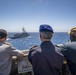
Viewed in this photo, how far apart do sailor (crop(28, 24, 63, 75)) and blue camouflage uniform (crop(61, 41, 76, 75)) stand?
33cm

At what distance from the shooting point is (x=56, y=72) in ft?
10.2

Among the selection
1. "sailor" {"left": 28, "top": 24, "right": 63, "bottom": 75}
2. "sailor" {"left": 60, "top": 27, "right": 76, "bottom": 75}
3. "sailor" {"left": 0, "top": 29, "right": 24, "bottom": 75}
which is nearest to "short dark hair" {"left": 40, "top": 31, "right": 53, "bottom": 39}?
"sailor" {"left": 28, "top": 24, "right": 63, "bottom": 75}

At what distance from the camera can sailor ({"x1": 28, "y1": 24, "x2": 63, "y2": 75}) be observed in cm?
302

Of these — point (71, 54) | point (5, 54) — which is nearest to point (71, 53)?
point (71, 54)

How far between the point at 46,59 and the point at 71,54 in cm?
65

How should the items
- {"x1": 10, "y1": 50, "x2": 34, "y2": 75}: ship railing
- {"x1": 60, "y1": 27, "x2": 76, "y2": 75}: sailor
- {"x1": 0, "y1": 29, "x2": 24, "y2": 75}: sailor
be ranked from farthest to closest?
{"x1": 10, "y1": 50, "x2": 34, "y2": 75}: ship railing → {"x1": 60, "y1": 27, "x2": 76, "y2": 75}: sailor → {"x1": 0, "y1": 29, "x2": 24, "y2": 75}: sailor

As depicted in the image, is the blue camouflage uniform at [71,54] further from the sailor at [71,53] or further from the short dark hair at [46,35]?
the short dark hair at [46,35]

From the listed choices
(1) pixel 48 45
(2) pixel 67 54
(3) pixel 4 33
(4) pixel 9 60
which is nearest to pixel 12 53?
(4) pixel 9 60

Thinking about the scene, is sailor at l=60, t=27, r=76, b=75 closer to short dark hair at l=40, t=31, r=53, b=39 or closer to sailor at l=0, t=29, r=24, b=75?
short dark hair at l=40, t=31, r=53, b=39

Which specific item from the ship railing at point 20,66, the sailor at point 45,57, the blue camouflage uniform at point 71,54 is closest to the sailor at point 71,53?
the blue camouflage uniform at point 71,54

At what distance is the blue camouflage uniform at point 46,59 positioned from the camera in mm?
3021

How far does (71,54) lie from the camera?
3420 millimetres

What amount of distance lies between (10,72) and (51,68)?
0.98 m

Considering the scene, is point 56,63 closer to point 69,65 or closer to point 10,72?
point 69,65
